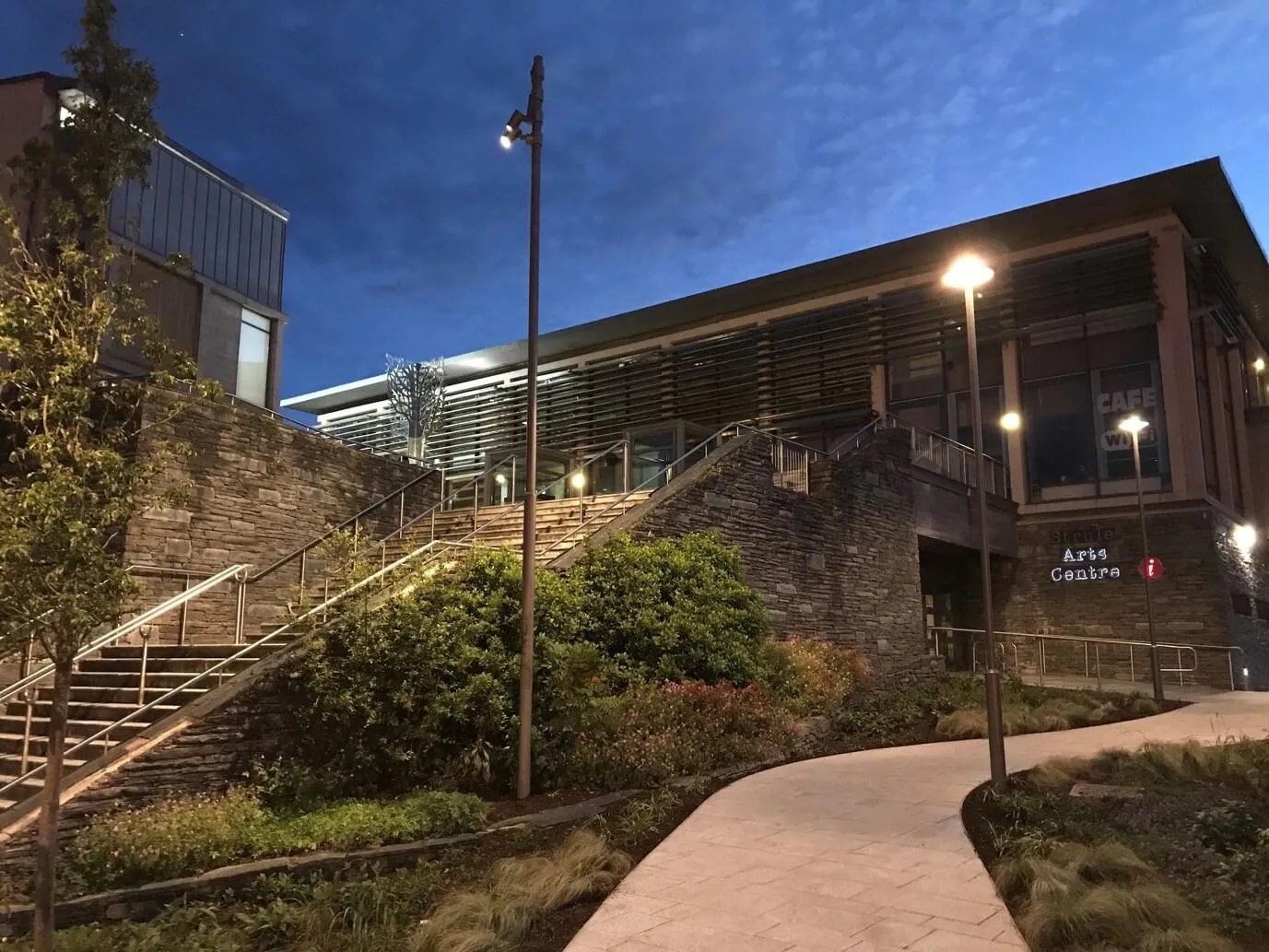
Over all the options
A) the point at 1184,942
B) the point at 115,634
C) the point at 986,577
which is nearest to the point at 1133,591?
the point at 986,577

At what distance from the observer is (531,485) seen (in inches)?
374

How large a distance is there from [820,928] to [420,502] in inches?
564

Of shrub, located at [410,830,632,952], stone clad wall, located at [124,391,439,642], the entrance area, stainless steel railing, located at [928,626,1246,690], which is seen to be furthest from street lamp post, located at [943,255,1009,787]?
the entrance area

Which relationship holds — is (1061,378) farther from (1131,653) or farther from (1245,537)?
(1245,537)

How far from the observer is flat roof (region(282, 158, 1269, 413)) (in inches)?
885

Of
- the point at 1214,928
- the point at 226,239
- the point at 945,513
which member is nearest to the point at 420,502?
the point at 226,239

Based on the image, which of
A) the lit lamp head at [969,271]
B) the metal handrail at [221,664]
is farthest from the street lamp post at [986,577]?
the metal handrail at [221,664]

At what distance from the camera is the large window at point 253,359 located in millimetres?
21203

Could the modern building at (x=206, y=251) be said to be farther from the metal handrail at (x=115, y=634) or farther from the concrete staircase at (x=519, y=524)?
the metal handrail at (x=115, y=634)

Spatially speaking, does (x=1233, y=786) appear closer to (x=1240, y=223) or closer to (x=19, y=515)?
(x=19, y=515)

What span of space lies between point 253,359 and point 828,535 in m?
13.9

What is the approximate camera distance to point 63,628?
475cm

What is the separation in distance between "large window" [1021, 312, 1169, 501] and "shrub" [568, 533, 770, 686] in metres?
14.7

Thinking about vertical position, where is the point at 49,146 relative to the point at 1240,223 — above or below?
below
